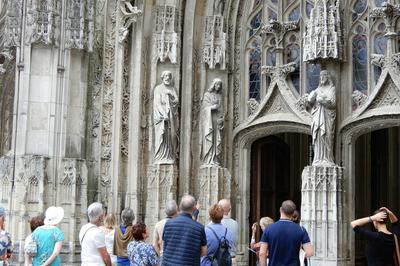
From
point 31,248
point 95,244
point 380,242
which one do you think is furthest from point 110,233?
point 380,242

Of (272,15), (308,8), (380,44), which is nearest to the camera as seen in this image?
(380,44)

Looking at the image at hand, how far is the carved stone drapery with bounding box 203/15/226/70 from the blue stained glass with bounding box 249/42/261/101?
0.81 m

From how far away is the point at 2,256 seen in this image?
9.84 metres

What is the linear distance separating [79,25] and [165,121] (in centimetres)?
295

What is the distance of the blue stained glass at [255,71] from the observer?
18234 mm

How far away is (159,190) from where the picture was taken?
17422mm

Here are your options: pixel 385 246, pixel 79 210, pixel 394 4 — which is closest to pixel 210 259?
pixel 385 246

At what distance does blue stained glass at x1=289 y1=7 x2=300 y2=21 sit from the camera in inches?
701

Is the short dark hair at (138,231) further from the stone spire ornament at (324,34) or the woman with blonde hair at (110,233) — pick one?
the stone spire ornament at (324,34)

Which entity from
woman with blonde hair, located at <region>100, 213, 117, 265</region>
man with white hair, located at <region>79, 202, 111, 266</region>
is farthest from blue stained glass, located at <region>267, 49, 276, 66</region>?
man with white hair, located at <region>79, 202, 111, 266</region>

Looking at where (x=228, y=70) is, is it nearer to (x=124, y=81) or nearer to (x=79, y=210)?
(x=124, y=81)

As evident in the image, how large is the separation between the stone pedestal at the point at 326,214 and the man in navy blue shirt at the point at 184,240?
25.0ft

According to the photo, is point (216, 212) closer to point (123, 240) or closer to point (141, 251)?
point (141, 251)

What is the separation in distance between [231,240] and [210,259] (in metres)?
0.44
